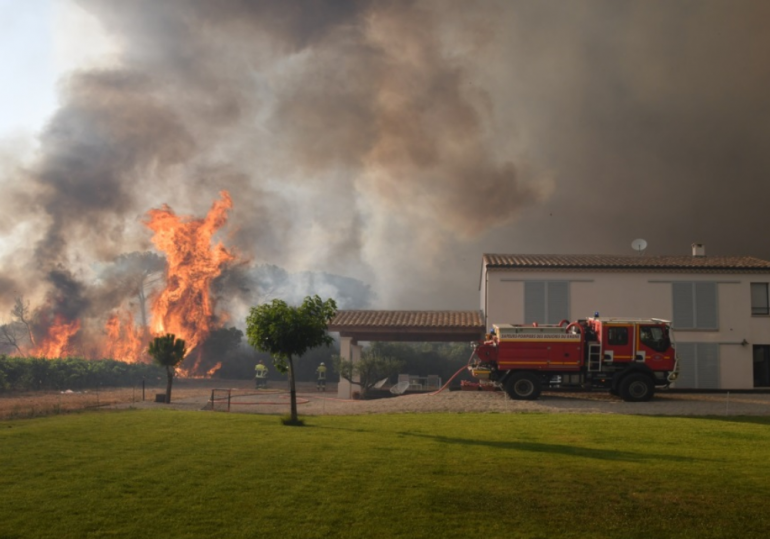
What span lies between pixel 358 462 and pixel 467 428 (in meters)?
5.92

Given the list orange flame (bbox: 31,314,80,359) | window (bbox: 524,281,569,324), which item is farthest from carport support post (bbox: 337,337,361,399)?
orange flame (bbox: 31,314,80,359)

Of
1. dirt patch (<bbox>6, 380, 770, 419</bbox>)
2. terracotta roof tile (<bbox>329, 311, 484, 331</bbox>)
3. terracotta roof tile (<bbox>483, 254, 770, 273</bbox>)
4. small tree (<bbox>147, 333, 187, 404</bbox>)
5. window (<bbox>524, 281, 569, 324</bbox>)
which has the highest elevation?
terracotta roof tile (<bbox>483, 254, 770, 273</bbox>)

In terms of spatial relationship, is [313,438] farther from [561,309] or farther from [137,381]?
[137,381]

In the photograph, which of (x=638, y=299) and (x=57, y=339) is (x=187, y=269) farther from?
(x=638, y=299)

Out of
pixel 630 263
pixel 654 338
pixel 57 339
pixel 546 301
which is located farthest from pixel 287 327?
pixel 57 339

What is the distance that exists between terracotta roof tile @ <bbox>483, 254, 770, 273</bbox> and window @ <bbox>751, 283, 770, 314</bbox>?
0.88m

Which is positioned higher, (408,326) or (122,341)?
(408,326)

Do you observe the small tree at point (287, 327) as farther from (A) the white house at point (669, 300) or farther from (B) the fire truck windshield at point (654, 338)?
(A) the white house at point (669, 300)

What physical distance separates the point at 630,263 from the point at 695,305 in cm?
362

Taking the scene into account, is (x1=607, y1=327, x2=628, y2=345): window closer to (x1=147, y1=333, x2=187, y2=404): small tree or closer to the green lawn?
the green lawn

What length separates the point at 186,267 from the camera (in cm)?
4831

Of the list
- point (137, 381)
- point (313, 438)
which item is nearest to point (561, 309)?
point (313, 438)

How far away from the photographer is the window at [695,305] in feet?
105

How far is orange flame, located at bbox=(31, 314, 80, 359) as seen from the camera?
52094 millimetres
